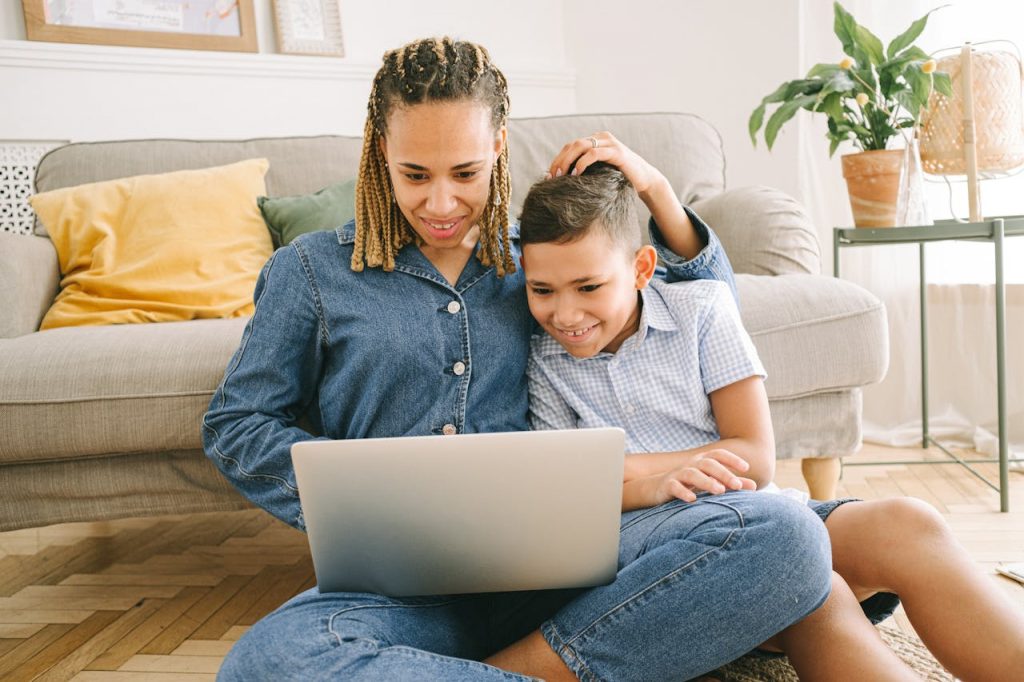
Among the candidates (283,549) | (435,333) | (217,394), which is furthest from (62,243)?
(435,333)

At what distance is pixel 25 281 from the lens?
1554 millimetres

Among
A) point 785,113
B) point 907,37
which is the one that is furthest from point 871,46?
point 785,113

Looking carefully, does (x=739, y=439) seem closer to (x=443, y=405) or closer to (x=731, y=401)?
(x=731, y=401)

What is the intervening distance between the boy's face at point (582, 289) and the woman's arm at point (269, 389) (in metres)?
0.27

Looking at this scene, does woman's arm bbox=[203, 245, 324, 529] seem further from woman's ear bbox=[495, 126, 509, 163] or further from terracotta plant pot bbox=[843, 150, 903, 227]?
terracotta plant pot bbox=[843, 150, 903, 227]

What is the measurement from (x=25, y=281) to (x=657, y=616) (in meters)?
1.32

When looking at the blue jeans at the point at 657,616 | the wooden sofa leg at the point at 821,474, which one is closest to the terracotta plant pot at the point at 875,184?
the wooden sofa leg at the point at 821,474

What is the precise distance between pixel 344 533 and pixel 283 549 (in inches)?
37.1

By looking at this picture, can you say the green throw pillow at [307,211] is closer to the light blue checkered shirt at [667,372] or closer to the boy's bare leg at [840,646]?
the light blue checkered shirt at [667,372]

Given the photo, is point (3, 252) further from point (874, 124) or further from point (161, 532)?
point (874, 124)

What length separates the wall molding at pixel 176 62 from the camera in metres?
2.30

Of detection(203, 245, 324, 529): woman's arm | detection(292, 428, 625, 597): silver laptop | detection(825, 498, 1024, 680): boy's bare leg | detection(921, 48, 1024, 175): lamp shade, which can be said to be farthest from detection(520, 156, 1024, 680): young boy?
detection(921, 48, 1024, 175): lamp shade

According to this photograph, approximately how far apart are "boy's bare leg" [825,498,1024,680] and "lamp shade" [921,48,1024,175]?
1.24 meters

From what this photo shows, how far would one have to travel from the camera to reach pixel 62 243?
167cm
